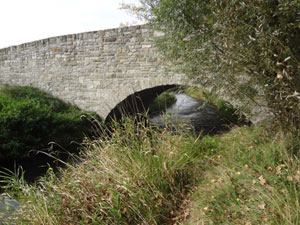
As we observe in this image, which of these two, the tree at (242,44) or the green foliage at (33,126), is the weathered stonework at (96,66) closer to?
the green foliage at (33,126)

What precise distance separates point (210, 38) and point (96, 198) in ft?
8.84

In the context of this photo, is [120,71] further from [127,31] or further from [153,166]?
[153,166]

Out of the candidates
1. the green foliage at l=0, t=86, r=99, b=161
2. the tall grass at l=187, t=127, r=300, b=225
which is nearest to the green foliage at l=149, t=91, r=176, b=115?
the green foliage at l=0, t=86, r=99, b=161

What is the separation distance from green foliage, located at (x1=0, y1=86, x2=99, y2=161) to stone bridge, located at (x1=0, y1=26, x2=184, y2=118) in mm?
785

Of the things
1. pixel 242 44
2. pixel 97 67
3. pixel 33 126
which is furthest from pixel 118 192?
pixel 97 67

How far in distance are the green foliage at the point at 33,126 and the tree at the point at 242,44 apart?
2840mm

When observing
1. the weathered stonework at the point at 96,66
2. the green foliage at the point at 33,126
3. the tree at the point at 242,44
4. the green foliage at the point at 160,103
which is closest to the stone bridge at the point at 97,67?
the weathered stonework at the point at 96,66

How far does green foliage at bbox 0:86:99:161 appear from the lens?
17.8ft

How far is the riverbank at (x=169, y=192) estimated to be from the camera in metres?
1.81

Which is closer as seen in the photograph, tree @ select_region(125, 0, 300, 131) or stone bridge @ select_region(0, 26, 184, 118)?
tree @ select_region(125, 0, 300, 131)

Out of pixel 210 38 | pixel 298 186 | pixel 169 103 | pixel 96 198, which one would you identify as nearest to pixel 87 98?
pixel 210 38

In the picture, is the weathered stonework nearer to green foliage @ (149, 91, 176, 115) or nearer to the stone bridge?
the stone bridge

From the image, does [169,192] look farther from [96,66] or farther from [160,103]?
[160,103]

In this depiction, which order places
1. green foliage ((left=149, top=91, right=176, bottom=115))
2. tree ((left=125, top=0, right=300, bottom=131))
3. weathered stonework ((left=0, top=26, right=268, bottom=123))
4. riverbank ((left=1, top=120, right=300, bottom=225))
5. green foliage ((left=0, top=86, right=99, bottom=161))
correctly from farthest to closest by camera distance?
green foliage ((left=149, top=91, right=176, bottom=115)) → weathered stonework ((left=0, top=26, right=268, bottom=123)) → green foliage ((left=0, top=86, right=99, bottom=161)) → tree ((left=125, top=0, right=300, bottom=131)) → riverbank ((left=1, top=120, right=300, bottom=225))
